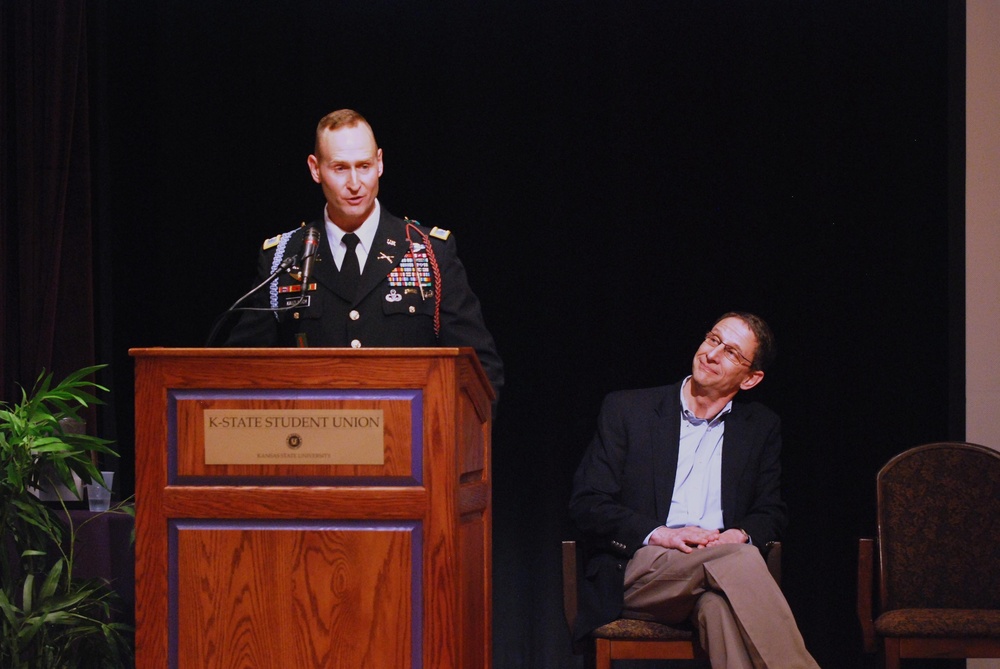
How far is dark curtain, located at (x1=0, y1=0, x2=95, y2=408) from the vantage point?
4.03m

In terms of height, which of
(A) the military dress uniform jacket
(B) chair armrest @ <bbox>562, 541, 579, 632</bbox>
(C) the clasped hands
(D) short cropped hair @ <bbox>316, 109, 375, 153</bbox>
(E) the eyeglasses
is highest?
(D) short cropped hair @ <bbox>316, 109, 375, 153</bbox>

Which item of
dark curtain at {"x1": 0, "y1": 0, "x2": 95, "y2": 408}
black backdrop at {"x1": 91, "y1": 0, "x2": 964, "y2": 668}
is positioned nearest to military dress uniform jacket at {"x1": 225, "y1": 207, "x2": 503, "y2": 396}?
black backdrop at {"x1": 91, "y1": 0, "x2": 964, "y2": 668}

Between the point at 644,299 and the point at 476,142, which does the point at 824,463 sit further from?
the point at 476,142

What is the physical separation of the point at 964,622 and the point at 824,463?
0.92m

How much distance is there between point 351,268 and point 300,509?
1.02 meters

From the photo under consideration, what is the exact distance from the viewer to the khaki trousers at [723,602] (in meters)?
2.88

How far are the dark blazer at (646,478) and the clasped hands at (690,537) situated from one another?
0.05m

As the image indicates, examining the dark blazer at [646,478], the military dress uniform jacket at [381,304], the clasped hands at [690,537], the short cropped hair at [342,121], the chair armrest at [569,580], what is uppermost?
the short cropped hair at [342,121]

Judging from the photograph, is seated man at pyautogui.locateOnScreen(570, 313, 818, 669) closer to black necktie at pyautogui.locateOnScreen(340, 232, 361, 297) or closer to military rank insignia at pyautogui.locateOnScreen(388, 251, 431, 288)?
military rank insignia at pyautogui.locateOnScreen(388, 251, 431, 288)

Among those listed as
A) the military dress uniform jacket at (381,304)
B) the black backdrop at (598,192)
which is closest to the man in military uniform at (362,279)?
the military dress uniform jacket at (381,304)

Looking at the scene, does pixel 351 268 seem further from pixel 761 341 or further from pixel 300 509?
pixel 761 341

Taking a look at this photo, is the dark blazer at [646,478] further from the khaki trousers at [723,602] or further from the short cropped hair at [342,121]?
the short cropped hair at [342,121]

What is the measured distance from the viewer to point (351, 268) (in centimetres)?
293

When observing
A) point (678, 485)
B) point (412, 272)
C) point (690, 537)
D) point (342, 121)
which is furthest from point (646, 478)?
point (342, 121)
